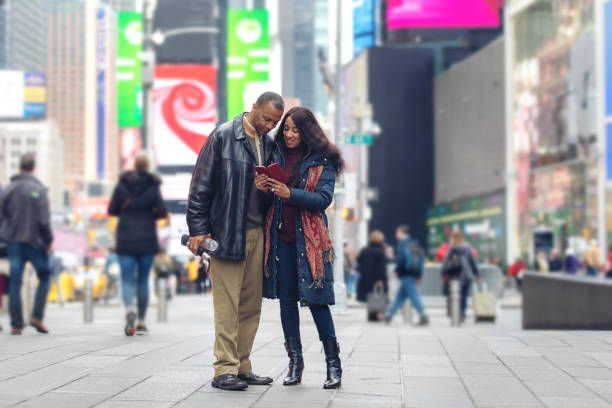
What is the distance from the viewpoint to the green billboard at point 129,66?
68438 millimetres

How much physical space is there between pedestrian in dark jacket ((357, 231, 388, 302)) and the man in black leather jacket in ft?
41.4

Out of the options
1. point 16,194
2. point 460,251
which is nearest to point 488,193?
point 460,251

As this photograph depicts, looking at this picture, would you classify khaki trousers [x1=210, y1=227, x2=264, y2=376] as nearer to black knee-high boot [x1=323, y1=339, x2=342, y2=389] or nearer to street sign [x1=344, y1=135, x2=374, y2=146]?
black knee-high boot [x1=323, y1=339, x2=342, y2=389]

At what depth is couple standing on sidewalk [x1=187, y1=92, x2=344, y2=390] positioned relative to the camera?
5918mm

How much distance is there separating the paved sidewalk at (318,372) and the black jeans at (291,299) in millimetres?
345

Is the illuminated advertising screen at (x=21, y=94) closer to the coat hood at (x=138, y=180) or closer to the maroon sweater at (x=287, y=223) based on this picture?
the coat hood at (x=138, y=180)

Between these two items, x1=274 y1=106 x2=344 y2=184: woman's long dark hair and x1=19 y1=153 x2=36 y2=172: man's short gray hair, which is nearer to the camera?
x1=274 y1=106 x2=344 y2=184: woman's long dark hair

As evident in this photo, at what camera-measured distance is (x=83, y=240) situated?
52.4 meters

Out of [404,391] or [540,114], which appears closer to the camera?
[404,391]

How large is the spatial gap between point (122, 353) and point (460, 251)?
11.6m

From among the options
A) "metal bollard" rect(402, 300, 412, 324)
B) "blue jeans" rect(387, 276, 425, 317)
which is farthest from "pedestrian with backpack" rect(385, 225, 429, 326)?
"metal bollard" rect(402, 300, 412, 324)

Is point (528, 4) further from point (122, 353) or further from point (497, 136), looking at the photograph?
point (122, 353)

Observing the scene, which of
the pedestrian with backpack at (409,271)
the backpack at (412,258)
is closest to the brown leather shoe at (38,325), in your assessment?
the pedestrian with backpack at (409,271)

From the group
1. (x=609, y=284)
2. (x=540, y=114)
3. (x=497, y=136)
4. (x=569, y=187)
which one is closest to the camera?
(x=609, y=284)
